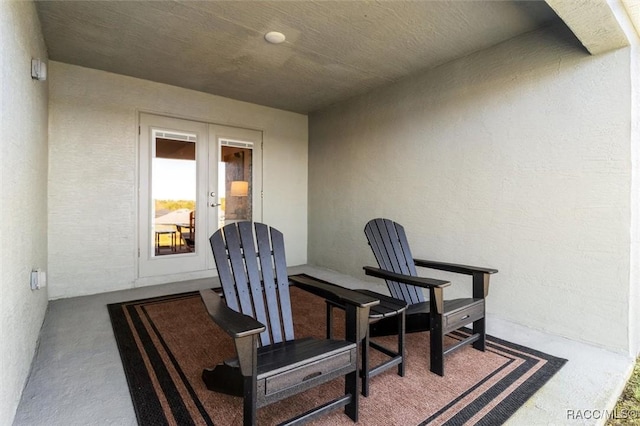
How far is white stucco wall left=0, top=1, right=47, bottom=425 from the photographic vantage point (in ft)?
4.80

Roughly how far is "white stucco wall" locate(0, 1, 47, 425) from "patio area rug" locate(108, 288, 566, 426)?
57 cm

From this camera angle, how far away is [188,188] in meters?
4.49

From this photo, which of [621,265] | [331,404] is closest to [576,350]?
[621,265]

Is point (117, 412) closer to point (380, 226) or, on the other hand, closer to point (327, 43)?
point (380, 226)

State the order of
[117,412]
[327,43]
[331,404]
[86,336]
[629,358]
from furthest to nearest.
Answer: [327,43] < [86,336] < [629,358] < [117,412] < [331,404]

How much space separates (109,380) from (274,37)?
2997 millimetres

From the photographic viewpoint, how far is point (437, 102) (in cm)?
356

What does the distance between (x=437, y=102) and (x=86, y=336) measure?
4099mm

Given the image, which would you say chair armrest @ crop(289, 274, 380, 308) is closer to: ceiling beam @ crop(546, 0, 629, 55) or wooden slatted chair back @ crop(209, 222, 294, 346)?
wooden slatted chair back @ crop(209, 222, 294, 346)

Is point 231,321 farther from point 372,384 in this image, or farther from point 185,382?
point 372,384

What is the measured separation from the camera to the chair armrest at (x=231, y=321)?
49.5 inches

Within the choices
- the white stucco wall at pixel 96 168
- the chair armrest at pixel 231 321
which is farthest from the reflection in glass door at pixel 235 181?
the chair armrest at pixel 231 321

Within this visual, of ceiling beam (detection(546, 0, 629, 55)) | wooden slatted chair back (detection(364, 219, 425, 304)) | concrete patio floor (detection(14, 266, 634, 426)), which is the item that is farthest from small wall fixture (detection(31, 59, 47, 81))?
ceiling beam (detection(546, 0, 629, 55))

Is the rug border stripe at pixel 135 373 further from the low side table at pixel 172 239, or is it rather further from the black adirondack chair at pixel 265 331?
the low side table at pixel 172 239
